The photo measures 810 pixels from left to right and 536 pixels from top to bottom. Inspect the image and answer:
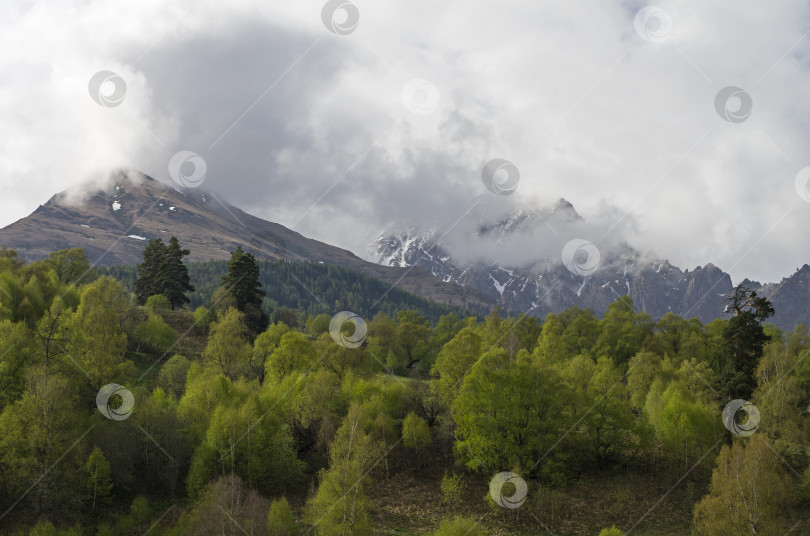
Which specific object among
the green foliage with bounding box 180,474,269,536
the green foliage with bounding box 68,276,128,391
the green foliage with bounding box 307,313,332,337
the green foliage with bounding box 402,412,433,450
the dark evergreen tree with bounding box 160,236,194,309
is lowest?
the green foliage with bounding box 180,474,269,536

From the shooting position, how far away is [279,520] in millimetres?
37156

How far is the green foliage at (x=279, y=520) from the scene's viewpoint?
36812mm

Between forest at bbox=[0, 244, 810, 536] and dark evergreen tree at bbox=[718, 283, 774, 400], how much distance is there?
16cm

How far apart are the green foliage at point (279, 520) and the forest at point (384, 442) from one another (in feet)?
0.44

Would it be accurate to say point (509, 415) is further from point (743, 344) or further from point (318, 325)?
point (318, 325)

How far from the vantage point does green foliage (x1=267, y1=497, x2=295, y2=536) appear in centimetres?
3681

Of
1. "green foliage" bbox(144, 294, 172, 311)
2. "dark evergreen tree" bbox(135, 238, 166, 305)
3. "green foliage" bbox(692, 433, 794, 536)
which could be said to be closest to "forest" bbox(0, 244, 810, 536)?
"green foliage" bbox(692, 433, 794, 536)

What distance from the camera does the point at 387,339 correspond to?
330 feet

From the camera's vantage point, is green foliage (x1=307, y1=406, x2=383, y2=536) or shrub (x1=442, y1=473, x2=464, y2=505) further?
shrub (x1=442, y1=473, x2=464, y2=505)

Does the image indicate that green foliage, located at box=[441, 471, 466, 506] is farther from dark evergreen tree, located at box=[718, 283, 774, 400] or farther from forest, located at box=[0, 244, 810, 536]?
dark evergreen tree, located at box=[718, 283, 774, 400]

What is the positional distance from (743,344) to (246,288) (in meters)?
62.9

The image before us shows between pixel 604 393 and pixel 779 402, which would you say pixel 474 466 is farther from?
pixel 779 402

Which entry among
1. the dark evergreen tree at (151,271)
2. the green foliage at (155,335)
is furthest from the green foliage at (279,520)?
the dark evergreen tree at (151,271)

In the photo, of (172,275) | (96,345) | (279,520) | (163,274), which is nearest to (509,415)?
(279,520)
